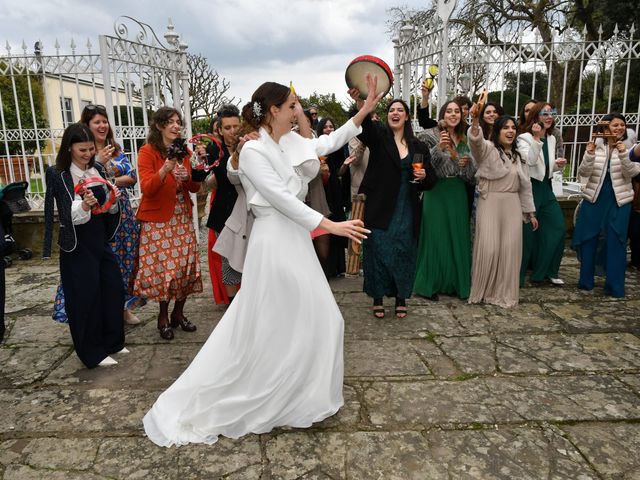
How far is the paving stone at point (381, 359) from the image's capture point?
3648mm

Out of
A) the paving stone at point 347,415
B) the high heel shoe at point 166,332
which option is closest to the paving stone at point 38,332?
the high heel shoe at point 166,332

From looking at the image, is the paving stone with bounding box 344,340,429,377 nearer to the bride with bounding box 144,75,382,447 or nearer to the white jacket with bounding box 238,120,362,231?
the bride with bounding box 144,75,382,447

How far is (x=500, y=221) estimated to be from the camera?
5.10 m

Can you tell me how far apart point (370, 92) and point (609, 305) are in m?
3.56

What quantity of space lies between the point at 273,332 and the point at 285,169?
34.8 inches

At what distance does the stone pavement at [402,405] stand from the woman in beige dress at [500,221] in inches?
12.1

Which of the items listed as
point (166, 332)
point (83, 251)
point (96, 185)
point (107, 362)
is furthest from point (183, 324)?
point (96, 185)

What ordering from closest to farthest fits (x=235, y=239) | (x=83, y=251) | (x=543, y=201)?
(x=83, y=251), (x=235, y=239), (x=543, y=201)

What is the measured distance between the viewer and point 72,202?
358 centimetres

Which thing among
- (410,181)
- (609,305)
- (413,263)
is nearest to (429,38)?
(410,181)

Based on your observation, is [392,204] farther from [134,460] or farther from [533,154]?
[134,460]

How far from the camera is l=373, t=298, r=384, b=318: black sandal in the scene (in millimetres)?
4742

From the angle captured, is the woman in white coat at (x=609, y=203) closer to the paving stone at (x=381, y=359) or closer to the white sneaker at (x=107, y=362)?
the paving stone at (x=381, y=359)

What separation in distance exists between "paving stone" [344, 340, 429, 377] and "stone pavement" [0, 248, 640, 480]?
15 mm
